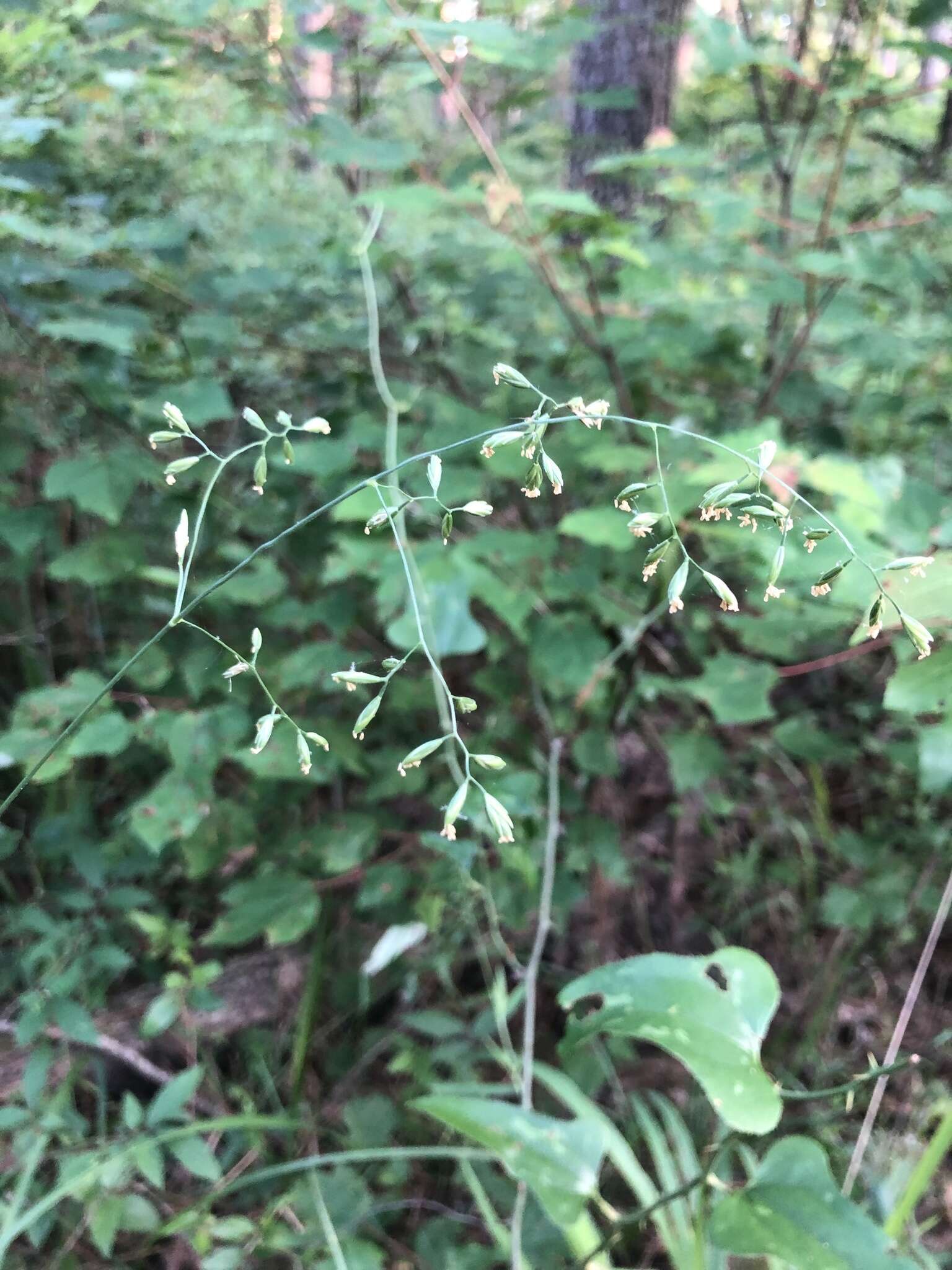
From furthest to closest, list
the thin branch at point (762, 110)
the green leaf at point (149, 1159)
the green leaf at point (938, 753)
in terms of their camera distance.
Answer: the thin branch at point (762, 110) → the green leaf at point (149, 1159) → the green leaf at point (938, 753)

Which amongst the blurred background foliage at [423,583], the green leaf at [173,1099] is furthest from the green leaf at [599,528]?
the green leaf at [173,1099]

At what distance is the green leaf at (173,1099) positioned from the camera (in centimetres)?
122

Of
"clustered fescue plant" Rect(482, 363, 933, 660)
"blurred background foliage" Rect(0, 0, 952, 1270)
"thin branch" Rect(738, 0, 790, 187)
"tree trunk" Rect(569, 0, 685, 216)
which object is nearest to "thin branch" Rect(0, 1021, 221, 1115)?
"blurred background foliage" Rect(0, 0, 952, 1270)

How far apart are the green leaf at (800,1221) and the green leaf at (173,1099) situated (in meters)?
A: 0.81

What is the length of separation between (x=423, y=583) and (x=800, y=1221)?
898 mm

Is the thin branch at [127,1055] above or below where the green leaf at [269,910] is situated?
below

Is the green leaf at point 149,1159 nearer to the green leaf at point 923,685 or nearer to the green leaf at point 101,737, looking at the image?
the green leaf at point 101,737

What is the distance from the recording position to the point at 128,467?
1.35 metres

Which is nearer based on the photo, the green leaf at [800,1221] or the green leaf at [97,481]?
the green leaf at [800,1221]

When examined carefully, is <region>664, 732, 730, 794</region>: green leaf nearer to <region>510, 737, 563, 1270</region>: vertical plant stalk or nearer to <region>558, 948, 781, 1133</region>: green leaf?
<region>510, 737, 563, 1270</region>: vertical plant stalk

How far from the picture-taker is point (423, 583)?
1238 mm

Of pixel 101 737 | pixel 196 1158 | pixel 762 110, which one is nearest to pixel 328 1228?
pixel 196 1158

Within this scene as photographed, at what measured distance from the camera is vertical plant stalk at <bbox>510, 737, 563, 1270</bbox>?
106 centimetres

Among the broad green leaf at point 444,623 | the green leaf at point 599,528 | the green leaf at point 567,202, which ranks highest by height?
the green leaf at point 567,202
